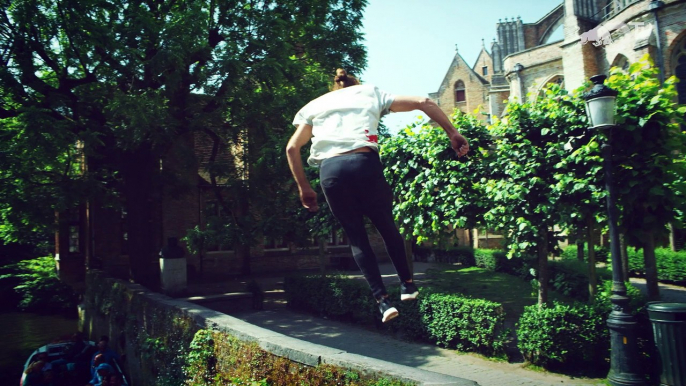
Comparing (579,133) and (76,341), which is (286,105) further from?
(76,341)

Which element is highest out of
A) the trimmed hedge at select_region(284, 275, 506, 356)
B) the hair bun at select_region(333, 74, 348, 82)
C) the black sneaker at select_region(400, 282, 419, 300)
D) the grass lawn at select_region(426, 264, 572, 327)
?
the hair bun at select_region(333, 74, 348, 82)

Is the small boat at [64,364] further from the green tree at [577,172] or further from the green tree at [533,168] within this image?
the green tree at [577,172]

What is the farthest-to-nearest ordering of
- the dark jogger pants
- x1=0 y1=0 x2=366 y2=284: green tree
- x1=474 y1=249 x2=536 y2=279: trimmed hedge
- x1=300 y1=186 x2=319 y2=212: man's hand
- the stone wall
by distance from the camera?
x1=474 y1=249 x2=536 y2=279: trimmed hedge < x1=0 y1=0 x2=366 y2=284: green tree < the stone wall < x1=300 y1=186 x2=319 y2=212: man's hand < the dark jogger pants

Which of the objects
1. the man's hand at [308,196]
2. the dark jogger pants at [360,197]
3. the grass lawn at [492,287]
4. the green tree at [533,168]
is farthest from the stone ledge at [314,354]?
the grass lawn at [492,287]

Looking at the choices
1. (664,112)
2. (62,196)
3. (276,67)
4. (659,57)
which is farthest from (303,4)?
(659,57)

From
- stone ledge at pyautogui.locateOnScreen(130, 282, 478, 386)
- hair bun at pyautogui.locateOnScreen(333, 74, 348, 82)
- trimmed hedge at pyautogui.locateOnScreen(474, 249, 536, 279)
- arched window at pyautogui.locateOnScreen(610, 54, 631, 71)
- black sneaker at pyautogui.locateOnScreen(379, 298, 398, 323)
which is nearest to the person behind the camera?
black sneaker at pyautogui.locateOnScreen(379, 298, 398, 323)

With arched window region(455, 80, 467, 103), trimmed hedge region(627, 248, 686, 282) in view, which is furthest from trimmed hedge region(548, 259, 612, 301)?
arched window region(455, 80, 467, 103)

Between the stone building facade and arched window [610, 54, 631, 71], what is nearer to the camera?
the stone building facade

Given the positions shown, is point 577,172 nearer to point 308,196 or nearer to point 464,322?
point 464,322

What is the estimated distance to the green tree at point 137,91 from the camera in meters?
11.9

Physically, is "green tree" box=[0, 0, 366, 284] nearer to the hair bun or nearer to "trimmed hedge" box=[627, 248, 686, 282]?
the hair bun

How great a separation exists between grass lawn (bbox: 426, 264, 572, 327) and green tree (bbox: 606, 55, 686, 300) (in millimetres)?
4927

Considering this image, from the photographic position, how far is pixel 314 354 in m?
5.07

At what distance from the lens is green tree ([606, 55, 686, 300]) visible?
884cm
